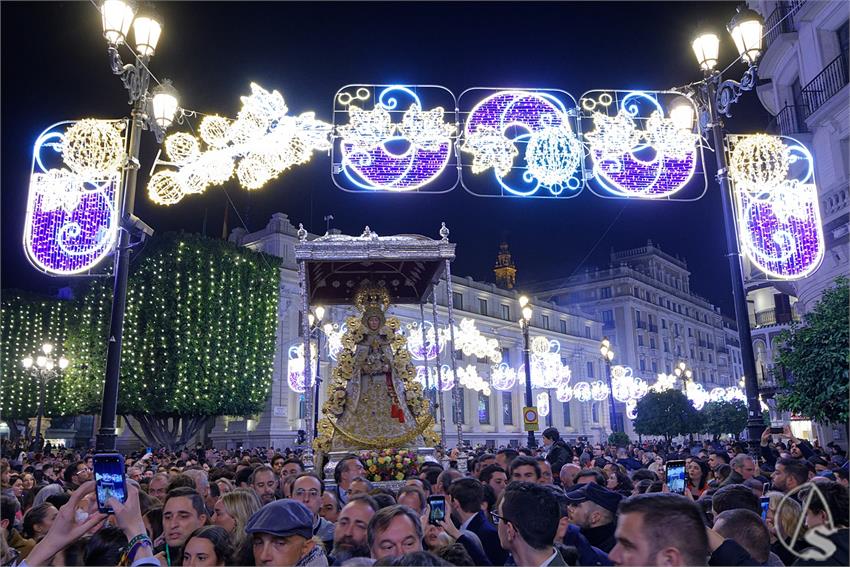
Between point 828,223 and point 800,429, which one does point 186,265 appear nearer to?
point 828,223

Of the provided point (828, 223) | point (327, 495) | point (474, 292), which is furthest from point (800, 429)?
point (327, 495)

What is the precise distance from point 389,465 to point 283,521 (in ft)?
31.2

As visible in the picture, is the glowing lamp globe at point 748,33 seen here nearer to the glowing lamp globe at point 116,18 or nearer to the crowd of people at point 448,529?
the crowd of people at point 448,529

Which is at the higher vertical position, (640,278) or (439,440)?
(640,278)

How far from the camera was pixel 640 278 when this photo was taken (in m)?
76.1

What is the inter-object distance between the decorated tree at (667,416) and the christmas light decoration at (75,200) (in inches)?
1454

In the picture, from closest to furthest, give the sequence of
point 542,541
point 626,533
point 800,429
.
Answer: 1. point 626,533
2. point 542,541
3. point 800,429

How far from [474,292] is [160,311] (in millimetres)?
30620

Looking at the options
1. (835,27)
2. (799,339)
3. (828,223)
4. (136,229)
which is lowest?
(799,339)

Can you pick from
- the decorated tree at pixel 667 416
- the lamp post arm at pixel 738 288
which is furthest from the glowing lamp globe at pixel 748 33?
the decorated tree at pixel 667 416

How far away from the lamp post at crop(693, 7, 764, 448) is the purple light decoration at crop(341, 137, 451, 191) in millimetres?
4980

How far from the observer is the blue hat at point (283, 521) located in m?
4.02

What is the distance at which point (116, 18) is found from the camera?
9938 mm

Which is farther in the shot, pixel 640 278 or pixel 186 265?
pixel 640 278
